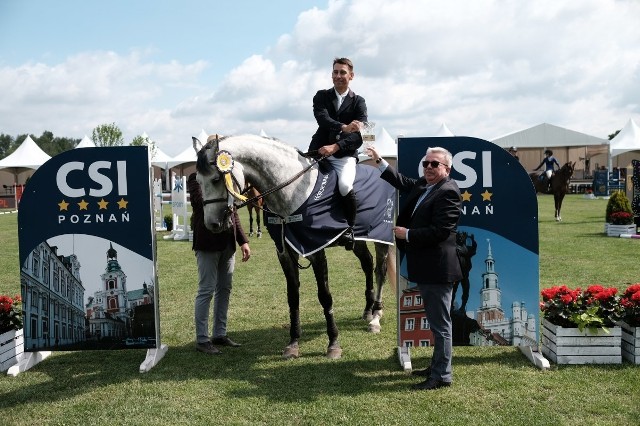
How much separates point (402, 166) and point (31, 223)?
3.61 metres

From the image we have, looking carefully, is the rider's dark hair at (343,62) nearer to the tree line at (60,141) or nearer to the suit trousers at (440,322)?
the suit trousers at (440,322)

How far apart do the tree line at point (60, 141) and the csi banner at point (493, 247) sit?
165 feet

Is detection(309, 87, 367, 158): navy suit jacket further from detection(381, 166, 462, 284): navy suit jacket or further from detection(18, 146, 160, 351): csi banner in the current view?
detection(18, 146, 160, 351): csi banner

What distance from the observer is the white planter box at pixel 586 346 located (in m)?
4.90

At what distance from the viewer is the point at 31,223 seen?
5305 millimetres

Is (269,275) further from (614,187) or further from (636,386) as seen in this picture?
(614,187)

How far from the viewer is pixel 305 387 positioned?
455cm

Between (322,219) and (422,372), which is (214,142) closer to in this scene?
(322,219)

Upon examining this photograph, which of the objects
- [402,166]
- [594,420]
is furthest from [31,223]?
[594,420]

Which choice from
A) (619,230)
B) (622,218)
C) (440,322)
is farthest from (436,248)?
(622,218)

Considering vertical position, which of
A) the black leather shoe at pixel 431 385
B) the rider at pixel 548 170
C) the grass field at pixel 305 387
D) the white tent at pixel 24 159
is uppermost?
the white tent at pixel 24 159

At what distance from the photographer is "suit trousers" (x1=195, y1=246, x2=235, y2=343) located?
5.70m

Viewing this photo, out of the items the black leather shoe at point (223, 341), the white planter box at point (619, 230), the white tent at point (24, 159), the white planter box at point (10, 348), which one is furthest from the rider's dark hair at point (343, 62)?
the white tent at point (24, 159)

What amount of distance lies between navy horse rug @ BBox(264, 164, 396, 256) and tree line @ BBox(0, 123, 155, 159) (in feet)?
162
